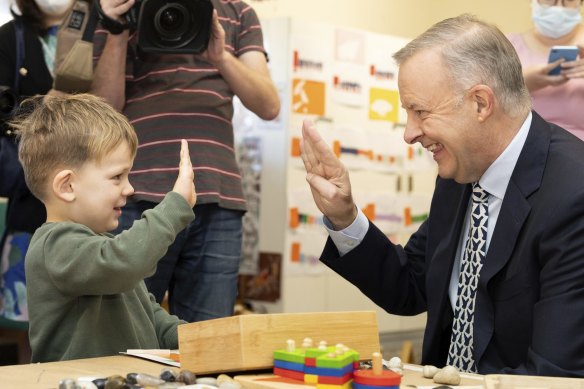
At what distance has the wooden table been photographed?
1157 millimetres

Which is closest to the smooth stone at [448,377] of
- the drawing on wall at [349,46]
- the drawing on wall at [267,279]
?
the drawing on wall at [267,279]

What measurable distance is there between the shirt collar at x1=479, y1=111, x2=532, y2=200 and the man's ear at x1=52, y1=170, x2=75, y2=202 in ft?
2.47

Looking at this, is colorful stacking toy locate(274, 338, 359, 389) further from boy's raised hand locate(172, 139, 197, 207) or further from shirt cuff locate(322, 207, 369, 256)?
shirt cuff locate(322, 207, 369, 256)

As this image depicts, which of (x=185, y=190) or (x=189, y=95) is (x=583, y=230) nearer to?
(x=185, y=190)

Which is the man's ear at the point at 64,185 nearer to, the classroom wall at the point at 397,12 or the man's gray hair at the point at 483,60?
the man's gray hair at the point at 483,60

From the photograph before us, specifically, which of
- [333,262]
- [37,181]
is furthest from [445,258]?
[37,181]

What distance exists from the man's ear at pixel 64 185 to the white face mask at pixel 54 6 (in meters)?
1.23

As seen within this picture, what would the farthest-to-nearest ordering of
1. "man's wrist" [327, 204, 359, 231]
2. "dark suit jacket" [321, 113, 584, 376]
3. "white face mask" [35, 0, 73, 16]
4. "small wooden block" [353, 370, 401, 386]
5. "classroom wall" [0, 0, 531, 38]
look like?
"classroom wall" [0, 0, 531, 38]
"white face mask" [35, 0, 73, 16]
"man's wrist" [327, 204, 359, 231]
"dark suit jacket" [321, 113, 584, 376]
"small wooden block" [353, 370, 401, 386]

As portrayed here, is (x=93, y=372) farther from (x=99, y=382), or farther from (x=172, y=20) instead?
(x=172, y=20)

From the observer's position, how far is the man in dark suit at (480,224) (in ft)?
4.77

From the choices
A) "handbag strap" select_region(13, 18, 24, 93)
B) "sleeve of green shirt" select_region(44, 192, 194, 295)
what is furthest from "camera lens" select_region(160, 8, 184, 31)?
"sleeve of green shirt" select_region(44, 192, 194, 295)

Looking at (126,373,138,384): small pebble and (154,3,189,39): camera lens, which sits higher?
(154,3,189,39): camera lens

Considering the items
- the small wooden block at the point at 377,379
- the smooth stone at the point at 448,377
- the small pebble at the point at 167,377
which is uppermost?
the small wooden block at the point at 377,379

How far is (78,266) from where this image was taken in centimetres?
144
